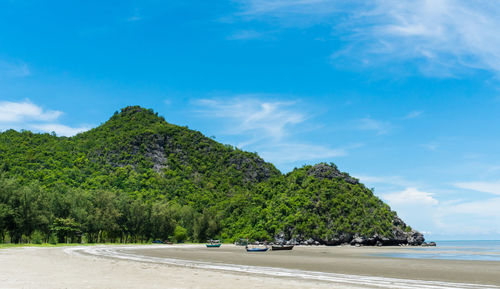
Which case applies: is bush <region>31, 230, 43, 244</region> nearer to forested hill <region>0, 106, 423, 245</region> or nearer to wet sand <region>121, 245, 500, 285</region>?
forested hill <region>0, 106, 423, 245</region>

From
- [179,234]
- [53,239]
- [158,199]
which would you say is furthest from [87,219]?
[158,199]

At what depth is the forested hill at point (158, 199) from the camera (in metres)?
98.0

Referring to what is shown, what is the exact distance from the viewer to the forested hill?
98.0 meters

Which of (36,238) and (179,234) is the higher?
(36,238)

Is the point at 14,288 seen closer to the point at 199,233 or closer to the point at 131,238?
the point at 131,238

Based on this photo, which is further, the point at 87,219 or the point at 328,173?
the point at 328,173

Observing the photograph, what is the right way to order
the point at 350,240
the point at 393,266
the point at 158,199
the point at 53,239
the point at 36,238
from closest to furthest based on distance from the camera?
the point at 393,266 < the point at 36,238 < the point at 53,239 < the point at 350,240 < the point at 158,199

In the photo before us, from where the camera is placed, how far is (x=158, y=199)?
509ft

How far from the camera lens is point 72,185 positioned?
13575cm

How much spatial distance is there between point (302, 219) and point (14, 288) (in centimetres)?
13277

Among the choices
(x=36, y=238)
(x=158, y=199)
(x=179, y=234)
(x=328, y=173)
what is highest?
(x=328, y=173)

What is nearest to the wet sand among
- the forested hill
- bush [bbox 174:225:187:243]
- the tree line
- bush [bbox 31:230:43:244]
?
the tree line

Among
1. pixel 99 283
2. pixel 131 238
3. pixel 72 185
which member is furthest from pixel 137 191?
pixel 99 283

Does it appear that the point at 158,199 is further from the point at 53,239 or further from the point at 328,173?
the point at 328,173
